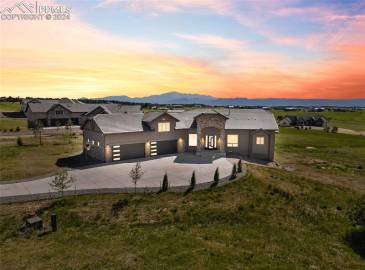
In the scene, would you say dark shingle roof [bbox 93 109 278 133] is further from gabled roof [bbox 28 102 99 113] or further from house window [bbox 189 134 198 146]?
gabled roof [bbox 28 102 99 113]

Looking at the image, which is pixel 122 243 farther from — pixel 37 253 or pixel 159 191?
pixel 159 191

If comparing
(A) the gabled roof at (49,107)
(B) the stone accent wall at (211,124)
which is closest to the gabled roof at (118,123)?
(B) the stone accent wall at (211,124)

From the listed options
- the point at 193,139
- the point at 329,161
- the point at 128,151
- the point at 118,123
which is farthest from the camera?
the point at 329,161

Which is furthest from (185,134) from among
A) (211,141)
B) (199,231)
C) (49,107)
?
(49,107)

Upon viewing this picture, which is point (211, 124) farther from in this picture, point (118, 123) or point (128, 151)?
point (118, 123)

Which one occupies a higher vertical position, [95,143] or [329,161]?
[95,143]

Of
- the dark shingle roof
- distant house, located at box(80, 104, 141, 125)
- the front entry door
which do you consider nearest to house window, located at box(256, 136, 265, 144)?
the dark shingle roof
